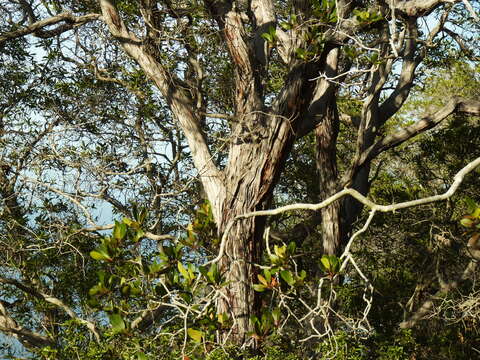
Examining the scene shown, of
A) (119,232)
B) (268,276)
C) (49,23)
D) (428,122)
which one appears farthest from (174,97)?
(428,122)

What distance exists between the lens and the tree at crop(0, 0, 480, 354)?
18.8ft

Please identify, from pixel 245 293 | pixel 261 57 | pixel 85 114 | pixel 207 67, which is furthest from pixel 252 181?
pixel 85 114

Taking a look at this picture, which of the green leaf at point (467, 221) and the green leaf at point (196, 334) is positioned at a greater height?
the green leaf at point (467, 221)

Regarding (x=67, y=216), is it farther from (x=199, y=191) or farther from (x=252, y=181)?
(x=252, y=181)

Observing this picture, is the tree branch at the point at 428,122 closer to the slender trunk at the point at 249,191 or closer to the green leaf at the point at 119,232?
the slender trunk at the point at 249,191

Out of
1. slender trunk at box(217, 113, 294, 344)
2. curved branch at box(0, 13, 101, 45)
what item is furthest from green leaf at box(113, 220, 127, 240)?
curved branch at box(0, 13, 101, 45)

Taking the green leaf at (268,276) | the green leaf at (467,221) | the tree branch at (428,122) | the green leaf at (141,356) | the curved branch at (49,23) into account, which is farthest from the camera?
the tree branch at (428,122)

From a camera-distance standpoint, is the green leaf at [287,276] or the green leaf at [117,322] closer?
the green leaf at [287,276]

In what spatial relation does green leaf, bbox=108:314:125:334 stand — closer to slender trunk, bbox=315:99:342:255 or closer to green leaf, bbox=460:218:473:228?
green leaf, bbox=460:218:473:228

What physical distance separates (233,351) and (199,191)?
3.78 m

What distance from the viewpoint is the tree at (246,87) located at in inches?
226

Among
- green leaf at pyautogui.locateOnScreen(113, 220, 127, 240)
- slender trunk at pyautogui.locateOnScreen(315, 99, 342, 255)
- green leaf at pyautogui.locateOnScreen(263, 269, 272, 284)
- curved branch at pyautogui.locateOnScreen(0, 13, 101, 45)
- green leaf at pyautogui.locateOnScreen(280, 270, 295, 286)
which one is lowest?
green leaf at pyautogui.locateOnScreen(280, 270, 295, 286)

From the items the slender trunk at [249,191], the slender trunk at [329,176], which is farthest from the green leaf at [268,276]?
the slender trunk at [329,176]

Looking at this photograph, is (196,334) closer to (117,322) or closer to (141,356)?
(141,356)
